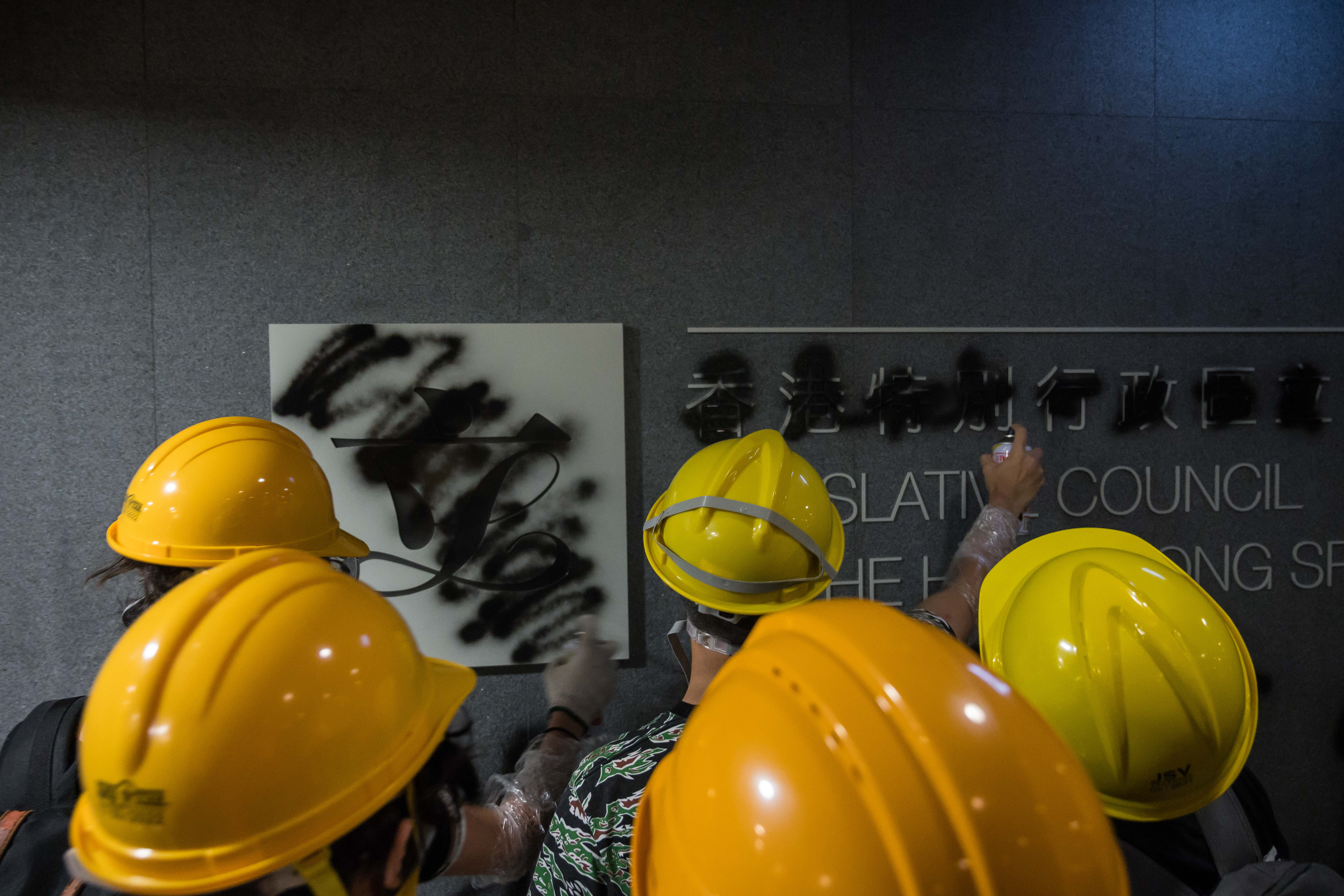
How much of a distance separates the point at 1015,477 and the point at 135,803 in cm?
200

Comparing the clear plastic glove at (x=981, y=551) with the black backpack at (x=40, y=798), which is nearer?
the black backpack at (x=40, y=798)

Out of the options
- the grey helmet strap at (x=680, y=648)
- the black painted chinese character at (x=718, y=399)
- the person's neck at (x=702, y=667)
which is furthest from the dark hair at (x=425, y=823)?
the black painted chinese character at (x=718, y=399)

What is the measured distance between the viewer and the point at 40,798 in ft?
3.10

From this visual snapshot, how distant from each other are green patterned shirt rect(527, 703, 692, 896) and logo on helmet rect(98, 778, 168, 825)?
1.85ft

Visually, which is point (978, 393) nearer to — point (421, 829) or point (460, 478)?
point (460, 478)

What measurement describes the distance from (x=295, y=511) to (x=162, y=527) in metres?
0.22

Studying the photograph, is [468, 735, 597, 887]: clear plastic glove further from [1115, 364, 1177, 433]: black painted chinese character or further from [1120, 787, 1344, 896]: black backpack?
[1115, 364, 1177, 433]: black painted chinese character

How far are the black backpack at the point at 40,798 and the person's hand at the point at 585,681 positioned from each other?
800mm

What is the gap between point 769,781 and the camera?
392 millimetres

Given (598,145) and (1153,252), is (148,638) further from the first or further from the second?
(1153,252)

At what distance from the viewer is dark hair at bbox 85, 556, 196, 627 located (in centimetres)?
113

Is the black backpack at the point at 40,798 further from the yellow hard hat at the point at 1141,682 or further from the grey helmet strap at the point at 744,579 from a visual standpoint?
the yellow hard hat at the point at 1141,682

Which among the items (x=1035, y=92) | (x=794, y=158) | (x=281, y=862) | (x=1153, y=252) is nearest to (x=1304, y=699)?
(x=1153, y=252)

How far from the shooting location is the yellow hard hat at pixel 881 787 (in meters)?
0.35
